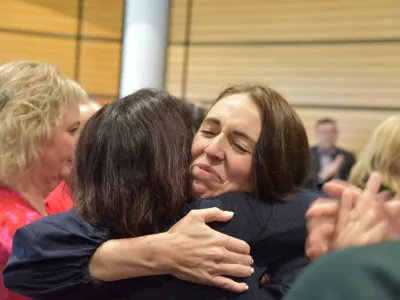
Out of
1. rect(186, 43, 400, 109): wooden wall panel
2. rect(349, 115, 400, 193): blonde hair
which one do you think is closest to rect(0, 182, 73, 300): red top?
rect(349, 115, 400, 193): blonde hair

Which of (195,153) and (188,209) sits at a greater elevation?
(195,153)

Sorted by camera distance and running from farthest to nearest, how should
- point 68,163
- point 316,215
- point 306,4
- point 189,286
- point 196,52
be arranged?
1. point 196,52
2. point 306,4
3. point 68,163
4. point 189,286
5. point 316,215

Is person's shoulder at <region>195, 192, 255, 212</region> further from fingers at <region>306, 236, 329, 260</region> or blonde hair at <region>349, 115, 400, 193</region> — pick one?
blonde hair at <region>349, 115, 400, 193</region>

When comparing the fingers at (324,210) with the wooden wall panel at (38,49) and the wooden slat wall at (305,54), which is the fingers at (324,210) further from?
the wooden wall panel at (38,49)

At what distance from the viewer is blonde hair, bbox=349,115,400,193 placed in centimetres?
195

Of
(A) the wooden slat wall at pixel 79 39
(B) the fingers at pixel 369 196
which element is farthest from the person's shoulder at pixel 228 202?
(A) the wooden slat wall at pixel 79 39

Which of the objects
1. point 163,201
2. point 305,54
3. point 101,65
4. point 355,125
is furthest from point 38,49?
point 163,201

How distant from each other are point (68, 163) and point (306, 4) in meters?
3.91

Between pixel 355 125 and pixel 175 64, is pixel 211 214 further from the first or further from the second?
pixel 175 64

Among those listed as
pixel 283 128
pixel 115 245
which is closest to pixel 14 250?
pixel 115 245

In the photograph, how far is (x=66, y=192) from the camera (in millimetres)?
1476

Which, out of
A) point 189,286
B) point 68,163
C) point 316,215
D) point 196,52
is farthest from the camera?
point 196,52

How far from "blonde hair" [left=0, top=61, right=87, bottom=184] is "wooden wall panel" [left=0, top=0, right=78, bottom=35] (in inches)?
Answer: 171

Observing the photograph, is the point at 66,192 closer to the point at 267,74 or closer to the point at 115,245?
the point at 115,245
